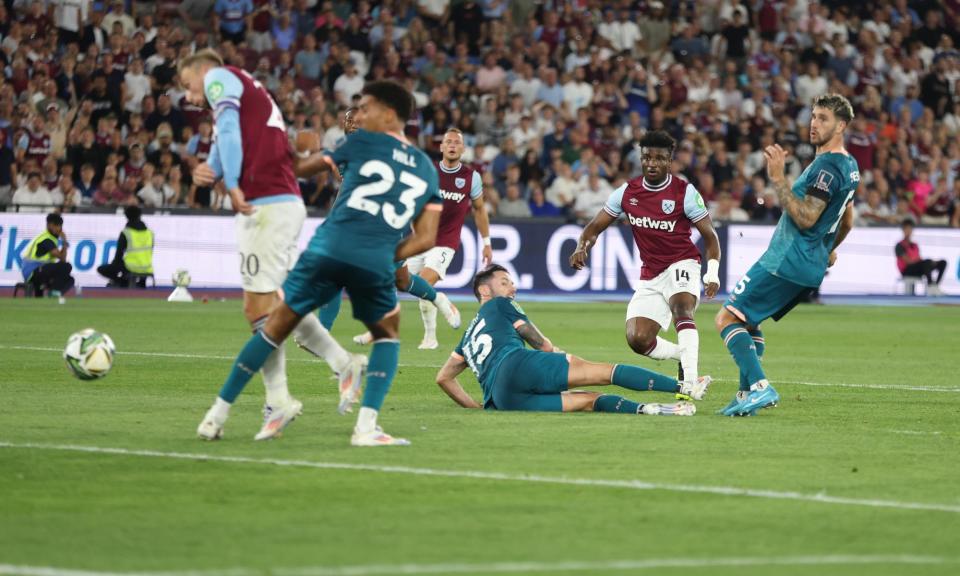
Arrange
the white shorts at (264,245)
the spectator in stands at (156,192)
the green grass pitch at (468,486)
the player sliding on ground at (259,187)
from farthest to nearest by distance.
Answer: the spectator in stands at (156,192) → the white shorts at (264,245) → the player sliding on ground at (259,187) → the green grass pitch at (468,486)

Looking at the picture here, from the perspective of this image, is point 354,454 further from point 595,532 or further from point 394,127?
point 595,532

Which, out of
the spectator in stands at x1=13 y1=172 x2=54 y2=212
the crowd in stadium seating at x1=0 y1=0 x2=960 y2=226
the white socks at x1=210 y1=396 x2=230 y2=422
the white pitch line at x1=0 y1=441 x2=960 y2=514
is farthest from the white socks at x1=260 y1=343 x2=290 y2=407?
the crowd in stadium seating at x1=0 y1=0 x2=960 y2=226

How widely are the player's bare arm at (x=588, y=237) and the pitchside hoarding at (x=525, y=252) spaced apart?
12.7 m

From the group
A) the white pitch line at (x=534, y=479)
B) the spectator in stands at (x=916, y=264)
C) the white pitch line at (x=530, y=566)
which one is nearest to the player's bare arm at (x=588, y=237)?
the white pitch line at (x=534, y=479)

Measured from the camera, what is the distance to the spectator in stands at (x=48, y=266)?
27.3m

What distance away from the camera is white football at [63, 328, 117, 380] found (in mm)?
11039

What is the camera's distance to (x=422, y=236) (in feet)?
31.3

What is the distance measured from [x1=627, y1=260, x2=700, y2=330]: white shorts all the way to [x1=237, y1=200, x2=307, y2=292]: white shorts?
4.71 metres

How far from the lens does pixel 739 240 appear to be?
3123 centimetres

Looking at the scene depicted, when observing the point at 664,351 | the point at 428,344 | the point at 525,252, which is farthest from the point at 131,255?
the point at 664,351

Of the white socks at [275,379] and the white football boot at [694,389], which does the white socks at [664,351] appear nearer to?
the white football boot at [694,389]

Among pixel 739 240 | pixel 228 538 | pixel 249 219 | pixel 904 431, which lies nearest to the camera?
pixel 228 538

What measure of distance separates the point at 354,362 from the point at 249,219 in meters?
1.14

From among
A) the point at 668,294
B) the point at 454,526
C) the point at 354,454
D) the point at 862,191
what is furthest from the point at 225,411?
the point at 862,191
